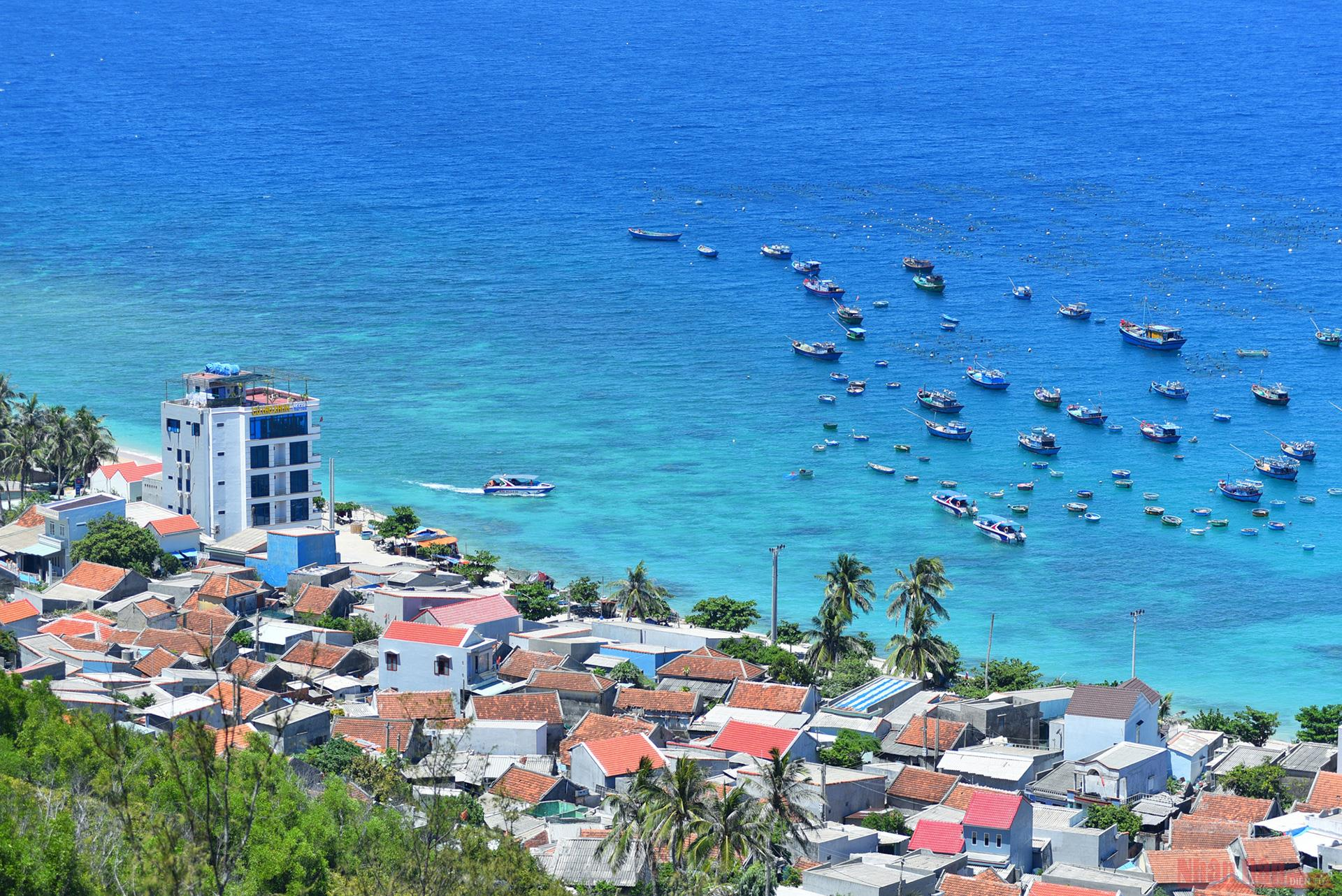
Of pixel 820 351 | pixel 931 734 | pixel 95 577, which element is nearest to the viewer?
pixel 931 734

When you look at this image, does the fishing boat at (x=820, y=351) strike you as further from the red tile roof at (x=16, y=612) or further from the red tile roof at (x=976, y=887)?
the red tile roof at (x=976, y=887)

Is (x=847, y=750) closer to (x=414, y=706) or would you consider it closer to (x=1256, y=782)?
(x=1256, y=782)

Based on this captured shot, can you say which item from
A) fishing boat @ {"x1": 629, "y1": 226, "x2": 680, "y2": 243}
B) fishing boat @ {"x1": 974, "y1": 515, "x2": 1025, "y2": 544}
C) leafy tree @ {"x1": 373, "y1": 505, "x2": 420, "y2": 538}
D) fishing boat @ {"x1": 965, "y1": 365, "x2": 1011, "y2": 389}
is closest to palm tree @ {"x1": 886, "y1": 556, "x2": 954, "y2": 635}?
leafy tree @ {"x1": 373, "y1": 505, "x2": 420, "y2": 538}

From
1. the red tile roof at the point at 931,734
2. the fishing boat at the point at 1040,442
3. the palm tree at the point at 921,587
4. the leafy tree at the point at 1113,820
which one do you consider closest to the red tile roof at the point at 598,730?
the red tile roof at the point at 931,734

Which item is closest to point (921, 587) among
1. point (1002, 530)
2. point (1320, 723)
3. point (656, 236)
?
point (1320, 723)

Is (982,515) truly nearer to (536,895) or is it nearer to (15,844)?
(536,895)

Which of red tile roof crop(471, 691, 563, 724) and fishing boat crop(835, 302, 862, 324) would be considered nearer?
red tile roof crop(471, 691, 563, 724)

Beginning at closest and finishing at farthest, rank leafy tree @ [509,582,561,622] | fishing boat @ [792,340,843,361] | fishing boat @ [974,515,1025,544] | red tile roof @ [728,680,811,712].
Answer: red tile roof @ [728,680,811,712] → leafy tree @ [509,582,561,622] → fishing boat @ [974,515,1025,544] → fishing boat @ [792,340,843,361]

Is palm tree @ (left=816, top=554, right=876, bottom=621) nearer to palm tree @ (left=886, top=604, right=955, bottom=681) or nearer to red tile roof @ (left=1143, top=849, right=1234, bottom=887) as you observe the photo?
palm tree @ (left=886, top=604, right=955, bottom=681)
